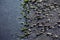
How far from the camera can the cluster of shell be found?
5082 millimetres

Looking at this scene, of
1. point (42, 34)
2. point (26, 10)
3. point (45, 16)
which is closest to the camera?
point (42, 34)

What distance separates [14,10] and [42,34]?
171 centimetres

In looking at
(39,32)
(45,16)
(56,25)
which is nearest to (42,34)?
(39,32)

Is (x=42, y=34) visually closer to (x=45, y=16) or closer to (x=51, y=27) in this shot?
(x=51, y=27)

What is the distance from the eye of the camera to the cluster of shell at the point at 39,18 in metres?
5.08

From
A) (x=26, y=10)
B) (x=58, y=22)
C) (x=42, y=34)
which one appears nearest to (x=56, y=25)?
(x=58, y=22)

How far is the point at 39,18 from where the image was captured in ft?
18.8

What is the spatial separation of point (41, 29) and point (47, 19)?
52 cm

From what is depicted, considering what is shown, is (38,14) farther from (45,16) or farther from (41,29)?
(41,29)

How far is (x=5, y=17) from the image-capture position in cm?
598

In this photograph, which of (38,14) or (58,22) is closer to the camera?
(58,22)

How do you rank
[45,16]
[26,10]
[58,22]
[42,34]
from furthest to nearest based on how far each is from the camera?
[26,10] → [45,16] → [58,22] → [42,34]

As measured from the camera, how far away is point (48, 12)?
19.6 ft

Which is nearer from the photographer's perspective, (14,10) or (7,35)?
(7,35)
